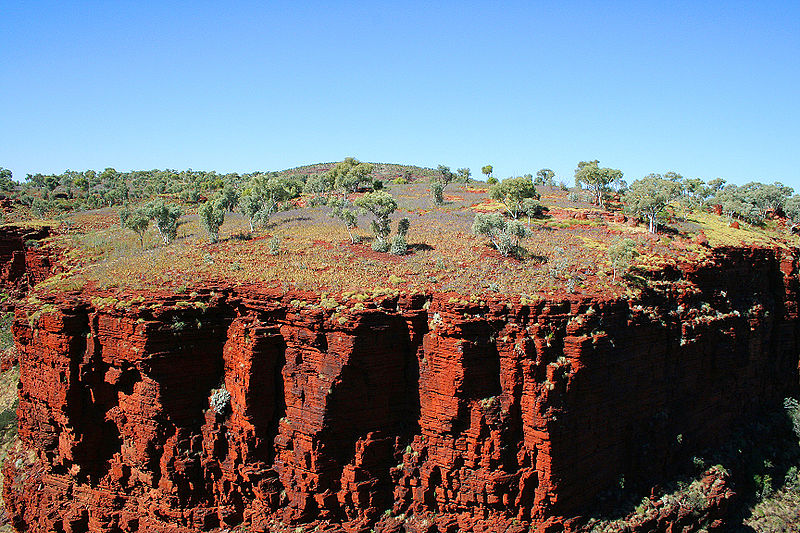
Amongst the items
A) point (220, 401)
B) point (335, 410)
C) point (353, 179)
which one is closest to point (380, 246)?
point (335, 410)

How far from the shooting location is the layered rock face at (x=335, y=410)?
1977cm

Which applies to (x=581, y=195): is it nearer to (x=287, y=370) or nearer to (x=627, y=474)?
(x=627, y=474)

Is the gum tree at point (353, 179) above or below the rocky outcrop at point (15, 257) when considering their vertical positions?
above

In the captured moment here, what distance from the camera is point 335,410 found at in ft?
64.9

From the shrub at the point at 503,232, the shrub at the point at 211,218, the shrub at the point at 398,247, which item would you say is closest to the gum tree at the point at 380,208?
the shrub at the point at 398,247

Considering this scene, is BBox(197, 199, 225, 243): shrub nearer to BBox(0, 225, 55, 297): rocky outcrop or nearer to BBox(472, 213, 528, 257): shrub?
BBox(0, 225, 55, 297): rocky outcrop

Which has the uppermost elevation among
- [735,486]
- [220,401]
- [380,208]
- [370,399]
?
[380,208]

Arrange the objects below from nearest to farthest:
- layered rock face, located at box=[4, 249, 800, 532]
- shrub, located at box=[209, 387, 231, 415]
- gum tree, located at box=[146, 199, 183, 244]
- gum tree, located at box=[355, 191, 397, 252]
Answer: layered rock face, located at box=[4, 249, 800, 532], shrub, located at box=[209, 387, 231, 415], gum tree, located at box=[355, 191, 397, 252], gum tree, located at box=[146, 199, 183, 244]

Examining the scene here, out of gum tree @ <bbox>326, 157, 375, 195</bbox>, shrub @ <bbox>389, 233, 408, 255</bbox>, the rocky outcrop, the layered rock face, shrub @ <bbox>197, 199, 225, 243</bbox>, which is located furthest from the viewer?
gum tree @ <bbox>326, 157, 375, 195</bbox>

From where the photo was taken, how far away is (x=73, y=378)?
72.0 ft

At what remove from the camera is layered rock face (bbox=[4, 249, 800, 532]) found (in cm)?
1977

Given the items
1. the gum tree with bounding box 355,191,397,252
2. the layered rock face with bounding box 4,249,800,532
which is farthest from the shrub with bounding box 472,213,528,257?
the layered rock face with bounding box 4,249,800,532

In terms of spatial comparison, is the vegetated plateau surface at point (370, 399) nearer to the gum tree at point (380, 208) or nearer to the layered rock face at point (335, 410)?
the layered rock face at point (335, 410)

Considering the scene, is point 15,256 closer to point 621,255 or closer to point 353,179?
point 353,179
